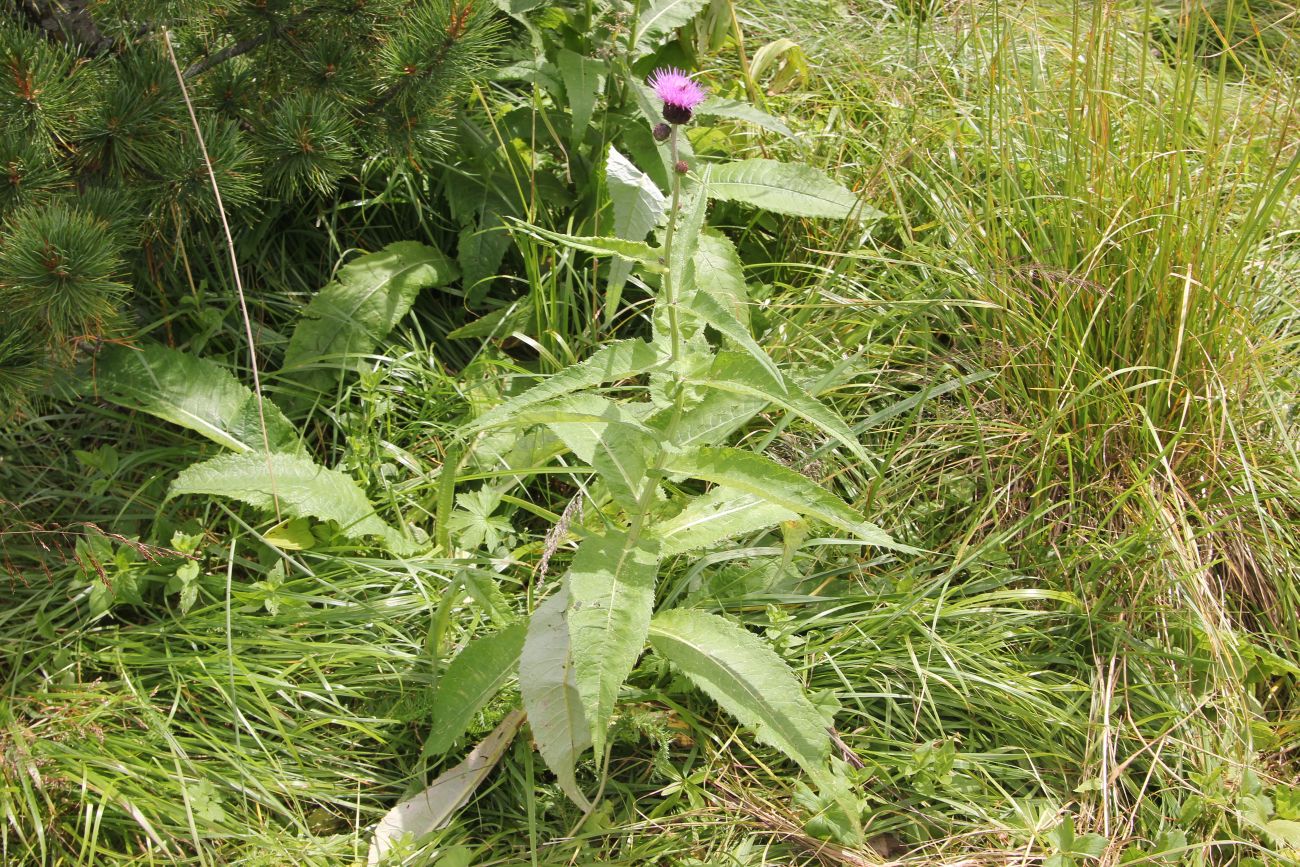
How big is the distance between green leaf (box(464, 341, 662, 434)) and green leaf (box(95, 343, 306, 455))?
0.80 m

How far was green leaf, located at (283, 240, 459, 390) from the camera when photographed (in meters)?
2.41

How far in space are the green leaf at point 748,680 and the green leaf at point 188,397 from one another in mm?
952

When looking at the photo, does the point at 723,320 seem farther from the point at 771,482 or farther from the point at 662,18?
the point at 662,18

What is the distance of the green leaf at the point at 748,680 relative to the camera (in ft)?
5.32

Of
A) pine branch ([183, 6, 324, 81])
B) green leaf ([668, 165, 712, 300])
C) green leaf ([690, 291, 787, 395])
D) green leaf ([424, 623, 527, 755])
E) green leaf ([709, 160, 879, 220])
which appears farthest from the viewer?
green leaf ([709, 160, 879, 220])

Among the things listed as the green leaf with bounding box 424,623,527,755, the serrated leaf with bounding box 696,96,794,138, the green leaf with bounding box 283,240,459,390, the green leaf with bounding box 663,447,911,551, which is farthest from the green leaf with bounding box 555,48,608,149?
the green leaf with bounding box 424,623,527,755

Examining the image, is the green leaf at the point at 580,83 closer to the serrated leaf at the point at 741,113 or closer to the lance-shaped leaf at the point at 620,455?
the serrated leaf at the point at 741,113

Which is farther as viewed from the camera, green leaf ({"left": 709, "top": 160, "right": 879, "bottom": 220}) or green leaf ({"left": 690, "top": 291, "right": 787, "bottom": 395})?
green leaf ({"left": 709, "top": 160, "right": 879, "bottom": 220})

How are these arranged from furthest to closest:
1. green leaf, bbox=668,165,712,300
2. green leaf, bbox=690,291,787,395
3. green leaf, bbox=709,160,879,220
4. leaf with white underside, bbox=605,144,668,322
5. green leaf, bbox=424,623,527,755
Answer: green leaf, bbox=709,160,879,220 < leaf with white underside, bbox=605,144,668,322 < green leaf, bbox=424,623,527,755 < green leaf, bbox=668,165,712,300 < green leaf, bbox=690,291,787,395

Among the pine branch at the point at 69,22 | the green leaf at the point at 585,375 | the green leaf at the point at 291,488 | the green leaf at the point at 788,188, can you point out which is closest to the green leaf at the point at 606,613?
the green leaf at the point at 585,375

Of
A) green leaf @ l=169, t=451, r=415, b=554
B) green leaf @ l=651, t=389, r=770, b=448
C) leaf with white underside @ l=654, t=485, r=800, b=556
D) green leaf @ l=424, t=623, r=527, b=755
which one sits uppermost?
green leaf @ l=651, t=389, r=770, b=448

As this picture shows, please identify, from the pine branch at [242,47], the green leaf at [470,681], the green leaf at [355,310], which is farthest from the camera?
the green leaf at [355,310]

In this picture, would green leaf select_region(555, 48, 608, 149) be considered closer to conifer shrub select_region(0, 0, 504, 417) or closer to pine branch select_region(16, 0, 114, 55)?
conifer shrub select_region(0, 0, 504, 417)

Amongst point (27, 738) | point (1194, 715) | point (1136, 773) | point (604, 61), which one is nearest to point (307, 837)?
point (27, 738)
